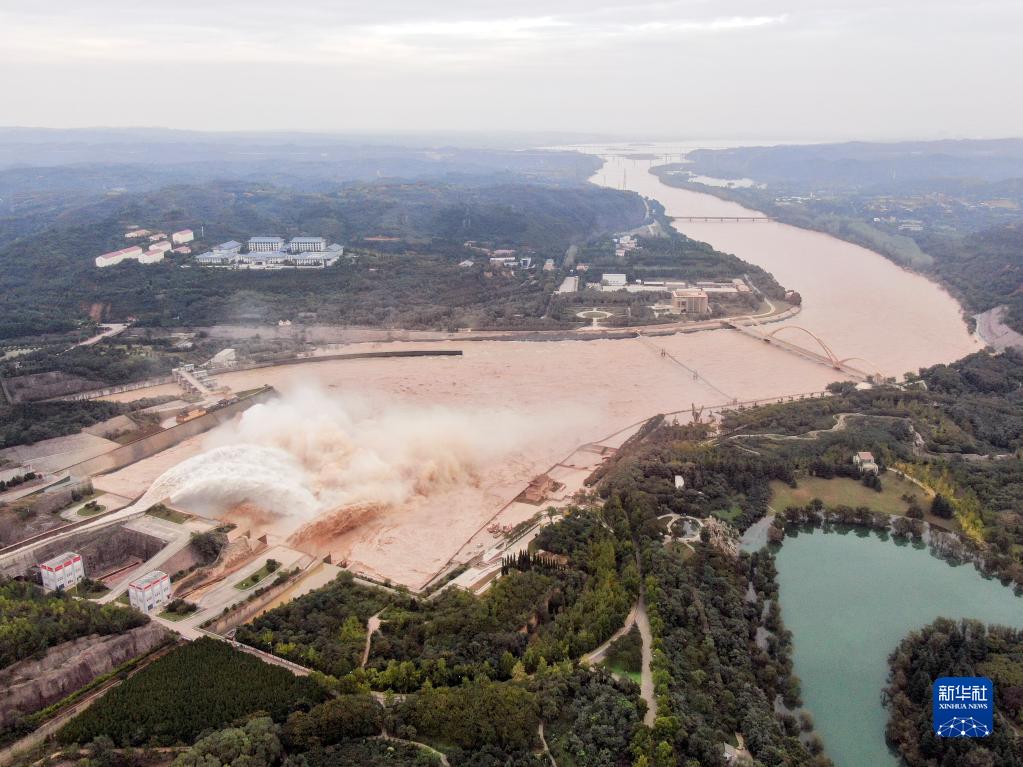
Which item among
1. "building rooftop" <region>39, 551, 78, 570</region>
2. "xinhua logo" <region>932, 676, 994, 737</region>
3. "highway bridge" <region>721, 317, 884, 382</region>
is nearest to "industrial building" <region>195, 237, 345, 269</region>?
"highway bridge" <region>721, 317, 884, 382</region>

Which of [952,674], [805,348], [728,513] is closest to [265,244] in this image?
[805,348]

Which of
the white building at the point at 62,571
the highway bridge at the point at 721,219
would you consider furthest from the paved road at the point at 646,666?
the highway bridge at the point at 721,219

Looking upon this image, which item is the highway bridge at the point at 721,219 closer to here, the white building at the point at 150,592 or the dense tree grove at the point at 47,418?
the dense tree grove at the point at 47,418

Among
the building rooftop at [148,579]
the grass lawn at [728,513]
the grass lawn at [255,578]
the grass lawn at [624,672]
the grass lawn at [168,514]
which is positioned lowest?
the grass lawn at [255,578]

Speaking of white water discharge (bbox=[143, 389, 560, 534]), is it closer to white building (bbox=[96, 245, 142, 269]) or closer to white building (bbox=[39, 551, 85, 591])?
white building (bbox=[39, 551, 85, 591])

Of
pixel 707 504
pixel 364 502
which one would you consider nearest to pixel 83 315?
pixel 364 502

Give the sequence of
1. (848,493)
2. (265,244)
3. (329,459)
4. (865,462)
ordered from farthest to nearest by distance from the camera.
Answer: (265,244)
(865,462)
(329,459)
(848,493)

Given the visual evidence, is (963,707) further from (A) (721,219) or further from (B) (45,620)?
(A) (721,219)
